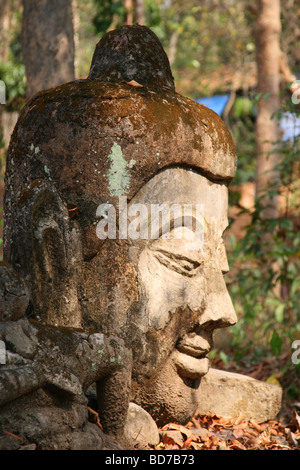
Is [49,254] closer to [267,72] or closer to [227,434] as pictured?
[227,434]

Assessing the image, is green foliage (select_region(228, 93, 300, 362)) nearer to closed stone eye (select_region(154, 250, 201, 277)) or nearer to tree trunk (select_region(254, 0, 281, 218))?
tree trunk (select_region(254, 0, 281, 218))

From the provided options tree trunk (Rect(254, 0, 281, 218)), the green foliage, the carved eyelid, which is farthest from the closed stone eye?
tree trunk (Rect(254, 0, 281, 218))

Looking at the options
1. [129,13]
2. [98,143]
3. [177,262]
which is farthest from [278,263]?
[129,13]

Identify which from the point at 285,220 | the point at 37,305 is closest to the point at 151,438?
the point at 37,305

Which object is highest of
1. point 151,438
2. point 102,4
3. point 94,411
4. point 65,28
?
Answer: point 102,4

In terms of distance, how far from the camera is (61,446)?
7.39 feet

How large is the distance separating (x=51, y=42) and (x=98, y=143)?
357 cm

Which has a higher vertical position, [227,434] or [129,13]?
[129,13]

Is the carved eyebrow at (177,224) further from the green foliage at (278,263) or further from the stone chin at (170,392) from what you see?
the green foliage at (278,263)

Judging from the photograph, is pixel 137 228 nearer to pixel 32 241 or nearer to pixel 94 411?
pixel 32 241

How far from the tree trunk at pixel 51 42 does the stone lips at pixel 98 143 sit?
3.09 metres

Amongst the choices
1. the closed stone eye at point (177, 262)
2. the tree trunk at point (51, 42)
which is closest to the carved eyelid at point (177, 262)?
the closed stone eye at point (177, 262)

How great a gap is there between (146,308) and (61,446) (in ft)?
2.74

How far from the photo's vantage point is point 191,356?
Result: 3.07 m
